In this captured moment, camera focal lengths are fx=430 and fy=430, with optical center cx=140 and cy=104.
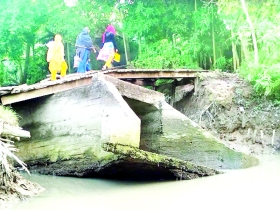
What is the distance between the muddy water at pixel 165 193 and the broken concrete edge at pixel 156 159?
0.88 ft

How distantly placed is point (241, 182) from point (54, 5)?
56.4ft

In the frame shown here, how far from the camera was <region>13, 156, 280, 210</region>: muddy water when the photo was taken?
21.9ft

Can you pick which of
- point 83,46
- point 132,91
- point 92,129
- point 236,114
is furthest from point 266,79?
point 92,129

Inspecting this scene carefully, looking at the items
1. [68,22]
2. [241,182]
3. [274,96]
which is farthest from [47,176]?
[68,22]

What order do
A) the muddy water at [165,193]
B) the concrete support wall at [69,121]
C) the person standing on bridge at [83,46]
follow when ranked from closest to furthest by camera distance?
1. the muddy water at [165,193]
2. the concrete support wall at [69,121]
3. the person standing on bridge at [83,46]

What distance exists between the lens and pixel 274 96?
14492mm

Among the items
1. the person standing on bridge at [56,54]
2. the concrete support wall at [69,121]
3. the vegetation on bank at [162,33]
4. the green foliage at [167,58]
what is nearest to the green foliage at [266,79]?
the vegetation on bank at [162,33]

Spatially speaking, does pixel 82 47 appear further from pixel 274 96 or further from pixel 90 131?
pixel 274 96

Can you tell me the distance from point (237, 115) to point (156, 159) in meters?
6.32

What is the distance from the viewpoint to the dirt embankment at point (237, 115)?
13461 millimetres

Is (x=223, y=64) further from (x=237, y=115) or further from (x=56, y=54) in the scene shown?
(x=56, y=54)

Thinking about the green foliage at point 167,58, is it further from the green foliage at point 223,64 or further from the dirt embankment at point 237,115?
the dirt embankment at point 237,115

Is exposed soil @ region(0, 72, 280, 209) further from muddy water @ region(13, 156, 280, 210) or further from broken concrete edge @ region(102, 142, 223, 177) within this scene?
broken concrete edge @ region(102, 142, 223, 177)

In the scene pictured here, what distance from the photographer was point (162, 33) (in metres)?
21.1
